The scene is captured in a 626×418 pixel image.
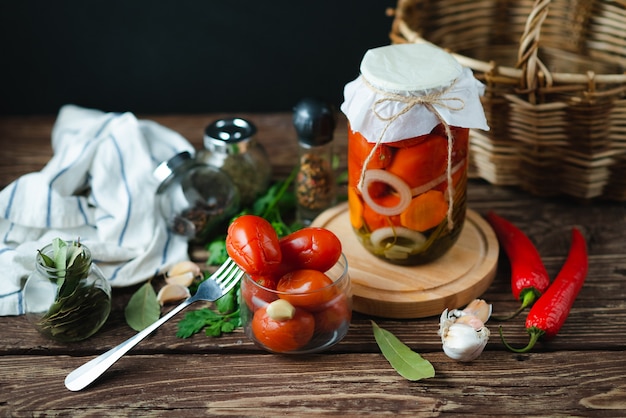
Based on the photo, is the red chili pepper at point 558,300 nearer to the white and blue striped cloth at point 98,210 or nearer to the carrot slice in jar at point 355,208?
the carrot slice in jar at point 355,208

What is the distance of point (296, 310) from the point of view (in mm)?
1087

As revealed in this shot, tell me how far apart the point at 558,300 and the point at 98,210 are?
2.91 ft

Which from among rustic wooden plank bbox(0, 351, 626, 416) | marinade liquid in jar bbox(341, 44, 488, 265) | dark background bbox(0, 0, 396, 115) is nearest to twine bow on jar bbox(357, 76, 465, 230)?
marinade liquid in jar bbox(341, 44, 488, 265)

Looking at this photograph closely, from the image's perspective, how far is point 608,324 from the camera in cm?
121

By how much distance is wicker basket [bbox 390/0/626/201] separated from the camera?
1360 millimetres

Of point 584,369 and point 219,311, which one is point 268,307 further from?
point 584,369

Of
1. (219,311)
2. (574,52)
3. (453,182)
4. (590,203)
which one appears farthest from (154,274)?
(574,52)

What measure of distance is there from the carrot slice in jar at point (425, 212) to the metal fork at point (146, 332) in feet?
0.96

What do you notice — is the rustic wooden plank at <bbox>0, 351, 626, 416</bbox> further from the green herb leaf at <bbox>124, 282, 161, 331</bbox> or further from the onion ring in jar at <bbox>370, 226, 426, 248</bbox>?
the onion ring in jar at <bbox>370, 226, 426, 248</bbox>

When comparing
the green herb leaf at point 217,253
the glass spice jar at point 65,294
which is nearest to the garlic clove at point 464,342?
the green herb leaf at point 217,253

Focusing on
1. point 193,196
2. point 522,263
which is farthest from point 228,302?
point 522,263

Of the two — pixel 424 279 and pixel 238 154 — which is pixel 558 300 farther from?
pixel 238 154

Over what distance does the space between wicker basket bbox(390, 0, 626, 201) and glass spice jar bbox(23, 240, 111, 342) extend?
777 mm

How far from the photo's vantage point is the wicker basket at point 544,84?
1.36m
